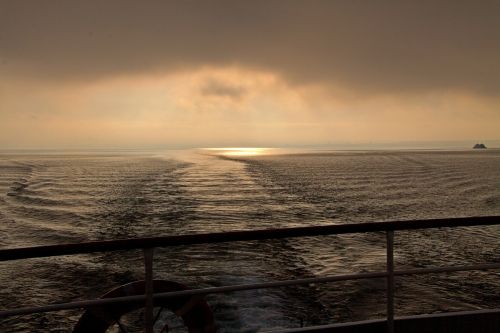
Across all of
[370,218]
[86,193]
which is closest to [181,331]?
[370,218]

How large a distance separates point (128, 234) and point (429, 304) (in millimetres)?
15685

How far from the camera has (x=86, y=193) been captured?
4062cm

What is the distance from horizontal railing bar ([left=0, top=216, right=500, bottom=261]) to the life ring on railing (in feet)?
2.50

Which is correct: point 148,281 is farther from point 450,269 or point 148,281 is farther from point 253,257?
point 253,257

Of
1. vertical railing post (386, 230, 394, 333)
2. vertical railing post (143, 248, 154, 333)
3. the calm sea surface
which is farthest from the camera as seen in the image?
the calm sea surface

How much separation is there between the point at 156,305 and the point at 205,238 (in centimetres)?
102

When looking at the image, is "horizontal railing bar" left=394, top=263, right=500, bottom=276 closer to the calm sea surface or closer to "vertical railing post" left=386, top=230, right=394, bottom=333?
"vertical railing post" left=386, top=230, right=394, bottom=333

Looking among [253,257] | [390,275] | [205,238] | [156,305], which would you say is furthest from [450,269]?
[253,257]

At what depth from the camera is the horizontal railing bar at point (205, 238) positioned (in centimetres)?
241

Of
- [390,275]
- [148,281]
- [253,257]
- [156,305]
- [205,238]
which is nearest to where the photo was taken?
[148,281]

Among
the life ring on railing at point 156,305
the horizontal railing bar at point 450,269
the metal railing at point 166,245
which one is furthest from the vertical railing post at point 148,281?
the horizontal railing bar at point 450,269

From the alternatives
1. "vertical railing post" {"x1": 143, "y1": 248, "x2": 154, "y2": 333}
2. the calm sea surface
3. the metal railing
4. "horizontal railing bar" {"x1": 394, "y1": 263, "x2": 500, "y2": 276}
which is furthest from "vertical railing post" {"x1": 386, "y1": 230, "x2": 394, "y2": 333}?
the calm sea surface

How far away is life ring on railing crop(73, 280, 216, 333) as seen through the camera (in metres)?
3.29

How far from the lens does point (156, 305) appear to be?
133 inches
